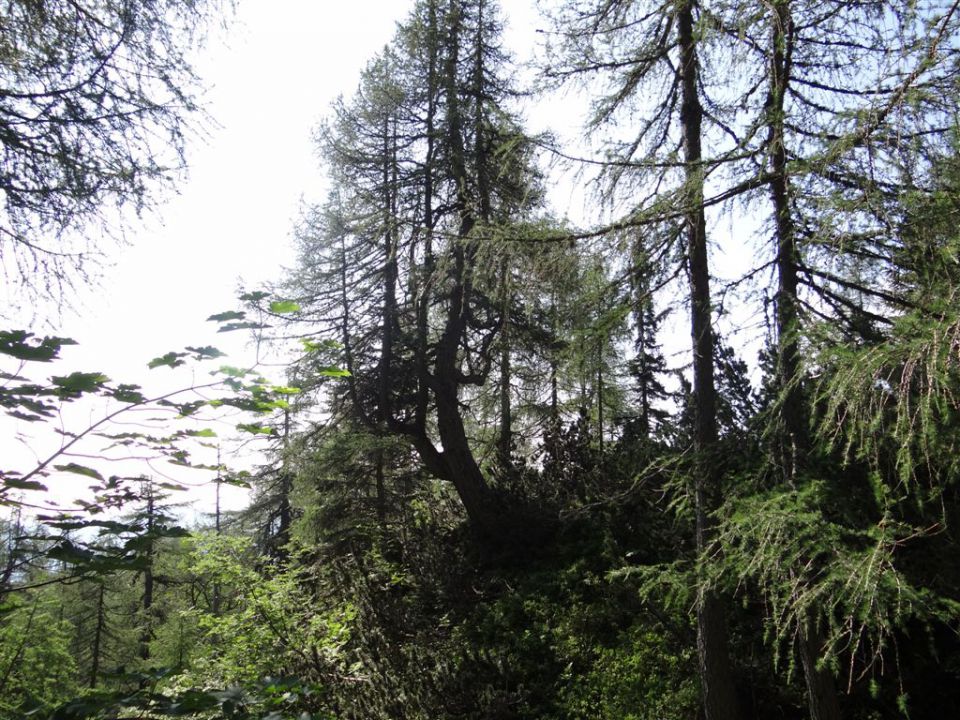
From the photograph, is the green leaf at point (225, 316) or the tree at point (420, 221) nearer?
the green leaf at point (225, 316)

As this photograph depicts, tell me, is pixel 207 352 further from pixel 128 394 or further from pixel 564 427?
pixel 564 427

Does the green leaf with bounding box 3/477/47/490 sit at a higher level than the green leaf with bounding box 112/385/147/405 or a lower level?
lower

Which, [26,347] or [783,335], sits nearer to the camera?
[26,347]

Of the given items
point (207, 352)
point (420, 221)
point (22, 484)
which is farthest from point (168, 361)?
point (420, 221)

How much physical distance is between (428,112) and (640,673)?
10911 millimetres

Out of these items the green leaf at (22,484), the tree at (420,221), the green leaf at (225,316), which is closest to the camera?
the green leaf at (22,484)

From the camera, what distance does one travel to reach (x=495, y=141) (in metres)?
12.9

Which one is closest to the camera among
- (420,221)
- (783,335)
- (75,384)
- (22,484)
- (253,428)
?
(22,484)

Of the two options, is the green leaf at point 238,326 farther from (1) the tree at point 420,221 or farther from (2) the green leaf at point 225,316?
(1) the tree at point 420,221

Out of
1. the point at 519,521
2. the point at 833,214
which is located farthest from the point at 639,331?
the point at 519,521

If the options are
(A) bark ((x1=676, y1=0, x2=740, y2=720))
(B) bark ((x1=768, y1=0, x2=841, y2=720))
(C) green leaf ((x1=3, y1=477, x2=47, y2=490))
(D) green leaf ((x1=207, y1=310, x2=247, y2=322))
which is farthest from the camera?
(A) bark ((x1=676, y1=0, x2=740, y2=720))

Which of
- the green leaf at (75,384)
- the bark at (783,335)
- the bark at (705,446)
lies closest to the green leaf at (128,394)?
the green leaf at (75,384)

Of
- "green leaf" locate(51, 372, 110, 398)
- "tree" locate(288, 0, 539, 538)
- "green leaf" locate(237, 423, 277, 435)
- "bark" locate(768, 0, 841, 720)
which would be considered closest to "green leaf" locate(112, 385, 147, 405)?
"green leaf" locate(51, 372, 110, 398)

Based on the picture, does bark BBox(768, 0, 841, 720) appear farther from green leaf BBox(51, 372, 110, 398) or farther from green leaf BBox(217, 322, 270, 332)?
green leaf BBox(51, 372, 110, 398)
